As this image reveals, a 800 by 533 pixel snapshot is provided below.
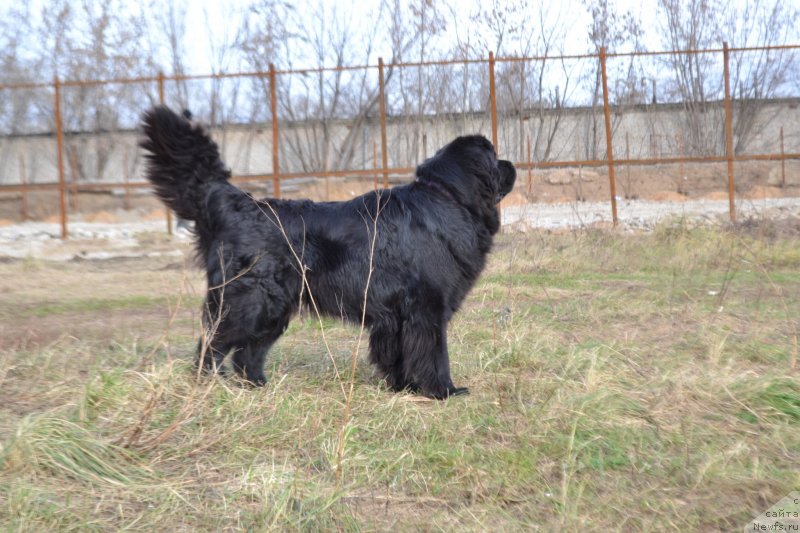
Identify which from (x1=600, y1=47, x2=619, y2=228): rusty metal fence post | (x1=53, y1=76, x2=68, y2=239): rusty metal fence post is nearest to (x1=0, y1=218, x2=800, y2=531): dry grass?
(x1=600, y1=47, x2=619, y2=228): rusty metal fence post

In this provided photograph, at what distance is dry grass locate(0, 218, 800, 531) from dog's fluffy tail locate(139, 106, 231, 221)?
786mm

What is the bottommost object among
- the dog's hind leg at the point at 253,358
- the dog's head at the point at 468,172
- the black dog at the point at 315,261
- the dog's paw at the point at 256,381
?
the dog's paw at the point at 256,381

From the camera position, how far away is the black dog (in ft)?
13.1

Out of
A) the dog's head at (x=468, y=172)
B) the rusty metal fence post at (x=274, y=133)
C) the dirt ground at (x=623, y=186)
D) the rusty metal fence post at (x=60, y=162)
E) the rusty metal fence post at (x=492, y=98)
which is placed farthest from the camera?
the rusty metal fence post at (x=60, y=162)

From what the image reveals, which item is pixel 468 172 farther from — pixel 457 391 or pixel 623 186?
pixel 623 186

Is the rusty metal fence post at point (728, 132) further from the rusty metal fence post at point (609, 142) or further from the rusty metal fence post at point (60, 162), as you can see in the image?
the rusty metal fence post at point (60, 162)

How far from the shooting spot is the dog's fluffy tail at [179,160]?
4.04m

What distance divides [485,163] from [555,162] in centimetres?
631

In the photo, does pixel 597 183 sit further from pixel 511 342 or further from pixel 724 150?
pixel 511 342

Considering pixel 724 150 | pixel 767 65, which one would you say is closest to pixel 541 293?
pixel 724 150

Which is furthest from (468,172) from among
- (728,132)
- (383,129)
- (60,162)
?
(60,162)

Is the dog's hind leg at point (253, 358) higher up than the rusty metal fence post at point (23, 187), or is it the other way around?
the rusty metal fence post at point (23, 187)

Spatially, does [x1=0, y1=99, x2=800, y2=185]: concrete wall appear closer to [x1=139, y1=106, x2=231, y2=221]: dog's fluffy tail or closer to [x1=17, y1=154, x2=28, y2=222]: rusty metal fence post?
[x1=17, y1=154, x2=28, y2=222]: rusty metal fence post

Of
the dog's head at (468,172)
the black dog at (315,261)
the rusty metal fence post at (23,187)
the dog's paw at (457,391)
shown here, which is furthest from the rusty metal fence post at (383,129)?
the dog's paw at (457,391)
